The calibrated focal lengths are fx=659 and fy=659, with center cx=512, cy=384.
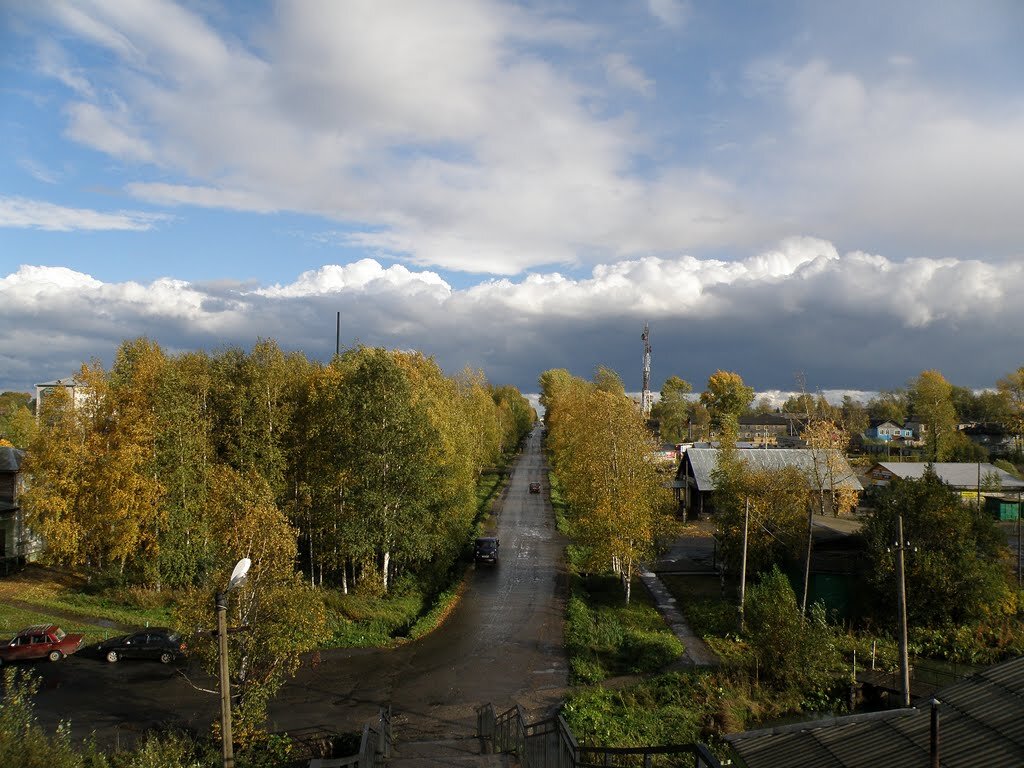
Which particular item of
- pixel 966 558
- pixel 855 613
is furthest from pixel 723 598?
pixel 966 558

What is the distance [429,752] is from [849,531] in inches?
803

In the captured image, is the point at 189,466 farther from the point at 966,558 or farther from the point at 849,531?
the point at 966,558

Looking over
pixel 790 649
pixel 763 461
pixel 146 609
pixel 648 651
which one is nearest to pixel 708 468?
pixel 763 461

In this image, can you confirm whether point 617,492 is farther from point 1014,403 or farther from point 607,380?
point 1014,403

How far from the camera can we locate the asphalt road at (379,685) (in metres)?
15.8

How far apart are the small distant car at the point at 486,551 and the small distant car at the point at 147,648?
50.4 ft

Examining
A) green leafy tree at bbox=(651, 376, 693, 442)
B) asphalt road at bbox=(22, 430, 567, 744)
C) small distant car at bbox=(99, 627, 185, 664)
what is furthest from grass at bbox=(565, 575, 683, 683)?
green leafy tree at bbox=(651, 376, 693, 442)

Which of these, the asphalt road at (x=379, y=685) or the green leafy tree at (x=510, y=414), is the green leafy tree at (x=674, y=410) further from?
the asphalt road at (x=379, y=685)

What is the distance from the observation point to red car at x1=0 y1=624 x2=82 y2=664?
19531mm

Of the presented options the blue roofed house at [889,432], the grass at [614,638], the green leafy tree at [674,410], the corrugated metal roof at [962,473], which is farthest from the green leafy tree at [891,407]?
the grass at [614,638]

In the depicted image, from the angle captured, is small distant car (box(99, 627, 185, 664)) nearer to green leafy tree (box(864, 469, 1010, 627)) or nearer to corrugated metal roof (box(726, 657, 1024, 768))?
corrugated metal roof (box(726, 657, 1024, 768))

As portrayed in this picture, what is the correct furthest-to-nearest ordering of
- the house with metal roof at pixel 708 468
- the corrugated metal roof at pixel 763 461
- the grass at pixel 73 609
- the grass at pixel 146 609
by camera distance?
the corrugated metal roof at pixel 763 461, the house with metal roof at pixel 708 468, the grass at pixel 73 609, the grass at pixel 146 609

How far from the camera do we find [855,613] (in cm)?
2425

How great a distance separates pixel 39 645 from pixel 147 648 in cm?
314
